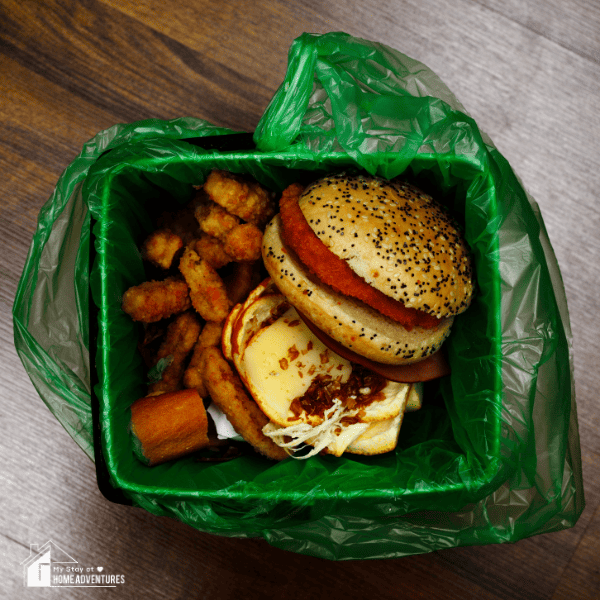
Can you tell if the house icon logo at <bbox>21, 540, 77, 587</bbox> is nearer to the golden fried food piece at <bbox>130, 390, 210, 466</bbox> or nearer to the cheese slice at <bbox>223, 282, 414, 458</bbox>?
the golden fried food piece at <bbox>130, 390, 210, 466</bbox>

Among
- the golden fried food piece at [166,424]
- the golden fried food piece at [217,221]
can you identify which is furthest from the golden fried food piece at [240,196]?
the golden fried food piece at [166,424]

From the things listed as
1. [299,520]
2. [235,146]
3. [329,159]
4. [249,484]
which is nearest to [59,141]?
[235,146]

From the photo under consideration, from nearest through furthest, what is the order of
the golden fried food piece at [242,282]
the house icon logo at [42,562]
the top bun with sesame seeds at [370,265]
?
the top bun with sesame seeds at [370,265], the golden fried food piece at [242,282], the house icon logo at [42,562]

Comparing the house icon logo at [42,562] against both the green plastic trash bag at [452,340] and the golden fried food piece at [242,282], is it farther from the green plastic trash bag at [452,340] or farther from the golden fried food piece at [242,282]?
the golden fried food piece at [242,282]

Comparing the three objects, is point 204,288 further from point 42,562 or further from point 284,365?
point 42,562

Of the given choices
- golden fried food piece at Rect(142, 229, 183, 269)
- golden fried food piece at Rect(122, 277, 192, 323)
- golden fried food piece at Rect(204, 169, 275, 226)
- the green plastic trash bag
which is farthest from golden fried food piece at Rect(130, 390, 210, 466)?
golden fried food piece at Rect(204, 169, 275, 226)

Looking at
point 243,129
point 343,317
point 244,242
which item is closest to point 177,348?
point 244,242
